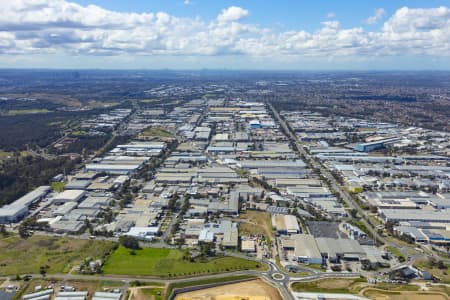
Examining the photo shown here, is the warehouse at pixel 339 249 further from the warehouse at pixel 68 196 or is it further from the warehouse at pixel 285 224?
the warehouse at pixel 68 196

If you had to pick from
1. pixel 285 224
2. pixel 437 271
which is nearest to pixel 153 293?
pixel 285 224

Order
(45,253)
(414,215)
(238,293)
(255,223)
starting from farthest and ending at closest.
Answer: (414,215)
(255,223)
(45,253)
(238,293)

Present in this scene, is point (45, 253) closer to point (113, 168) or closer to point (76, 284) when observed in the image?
point (76, 284)

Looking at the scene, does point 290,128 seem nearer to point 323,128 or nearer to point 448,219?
point 323,128

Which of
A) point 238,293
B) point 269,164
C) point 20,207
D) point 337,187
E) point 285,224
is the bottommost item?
point 238,293

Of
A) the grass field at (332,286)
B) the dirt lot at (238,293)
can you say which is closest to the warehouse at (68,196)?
the dirt lot at (238,293)

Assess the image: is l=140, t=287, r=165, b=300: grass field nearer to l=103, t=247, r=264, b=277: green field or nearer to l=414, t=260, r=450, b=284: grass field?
l=103, t=247, r=264, b=277: green field

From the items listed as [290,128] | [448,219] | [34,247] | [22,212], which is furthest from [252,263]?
[290,128]
